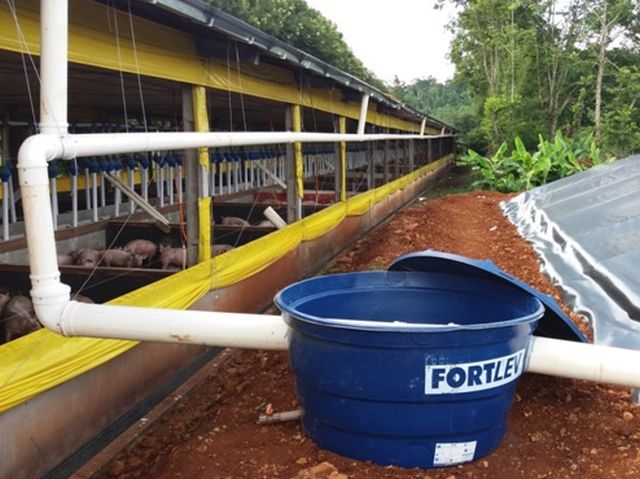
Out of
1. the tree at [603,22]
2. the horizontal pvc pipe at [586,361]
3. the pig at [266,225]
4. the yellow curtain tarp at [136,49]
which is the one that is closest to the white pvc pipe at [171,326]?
the horizontal pvc pipe at [586,361]

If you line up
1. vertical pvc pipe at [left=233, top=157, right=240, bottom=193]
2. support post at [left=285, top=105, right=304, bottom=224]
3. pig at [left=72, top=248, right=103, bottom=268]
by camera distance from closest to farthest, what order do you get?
pig at [left=72, top=248, right=103, bottom=268] → support post at [left=285, top=105, right=304, bottom=224] → vertical pvc pipe at [left=233, top=157, right=240, bottom=193]

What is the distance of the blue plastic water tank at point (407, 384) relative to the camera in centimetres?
254

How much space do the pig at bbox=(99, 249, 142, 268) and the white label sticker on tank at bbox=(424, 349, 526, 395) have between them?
3.92m

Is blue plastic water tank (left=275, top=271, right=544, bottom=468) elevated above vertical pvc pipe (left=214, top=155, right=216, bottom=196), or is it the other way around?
vertical pvc pipe (left=214, top=155, right=216, bottom=196)

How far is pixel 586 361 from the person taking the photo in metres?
2.74

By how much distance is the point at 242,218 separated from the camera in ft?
29.6

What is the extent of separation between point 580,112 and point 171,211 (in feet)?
76.9

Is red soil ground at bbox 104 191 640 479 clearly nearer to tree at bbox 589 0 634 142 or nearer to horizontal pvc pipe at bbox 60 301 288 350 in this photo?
horizontal pvc pipe at bbox 60 301 288 350

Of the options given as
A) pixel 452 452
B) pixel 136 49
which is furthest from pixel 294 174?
pixel 452 452

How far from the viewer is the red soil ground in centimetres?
282

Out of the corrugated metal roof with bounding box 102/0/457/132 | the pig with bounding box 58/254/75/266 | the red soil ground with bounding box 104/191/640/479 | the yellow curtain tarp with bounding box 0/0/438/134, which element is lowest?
the red soil ground with bounding box 104/191/640/479

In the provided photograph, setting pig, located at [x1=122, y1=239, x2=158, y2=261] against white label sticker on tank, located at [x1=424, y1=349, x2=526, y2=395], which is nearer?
white label sticker on tank, located at [x1=424, y1=349, x2=526, y2=395]

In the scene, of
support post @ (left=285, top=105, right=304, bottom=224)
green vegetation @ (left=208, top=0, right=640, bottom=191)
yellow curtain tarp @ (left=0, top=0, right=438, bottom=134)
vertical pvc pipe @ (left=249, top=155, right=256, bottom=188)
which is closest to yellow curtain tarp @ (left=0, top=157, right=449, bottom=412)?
support post @ (left=285, top=105, right=304, bottom=224)

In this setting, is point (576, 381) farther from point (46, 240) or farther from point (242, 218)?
point (242, 218)
